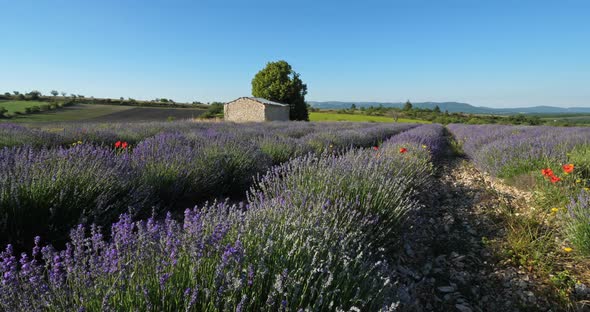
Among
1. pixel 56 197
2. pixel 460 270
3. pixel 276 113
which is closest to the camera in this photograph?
pixel 56 197

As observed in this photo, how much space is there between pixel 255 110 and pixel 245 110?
5.13 ft

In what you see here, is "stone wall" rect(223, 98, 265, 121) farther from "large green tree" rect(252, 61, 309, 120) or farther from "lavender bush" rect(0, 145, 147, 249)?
"lavender bush" rect(0, 145, 147, 249)

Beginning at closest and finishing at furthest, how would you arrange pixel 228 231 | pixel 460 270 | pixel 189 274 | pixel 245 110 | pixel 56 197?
pixel 189 274
pixel 228 231
pixel 56 197
pixel 460 270
pixel 245 110

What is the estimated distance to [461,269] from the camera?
2.44 meters

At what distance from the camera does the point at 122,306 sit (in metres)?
1.02

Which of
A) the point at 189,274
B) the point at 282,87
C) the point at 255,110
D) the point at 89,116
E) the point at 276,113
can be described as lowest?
the point at 189,274

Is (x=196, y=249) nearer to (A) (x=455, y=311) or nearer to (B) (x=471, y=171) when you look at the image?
(A) (x=455, y=311)

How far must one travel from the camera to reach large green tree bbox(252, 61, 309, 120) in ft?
113

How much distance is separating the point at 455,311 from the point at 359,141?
253 inches

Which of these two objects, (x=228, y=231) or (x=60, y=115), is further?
(x=60, y=115)

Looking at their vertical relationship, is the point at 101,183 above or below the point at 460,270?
above

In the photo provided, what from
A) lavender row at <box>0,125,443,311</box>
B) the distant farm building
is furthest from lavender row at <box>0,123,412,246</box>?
the distant farm building

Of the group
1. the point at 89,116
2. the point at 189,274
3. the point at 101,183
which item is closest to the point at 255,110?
the point at 89,116

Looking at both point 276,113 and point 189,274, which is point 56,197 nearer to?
point 189,274
